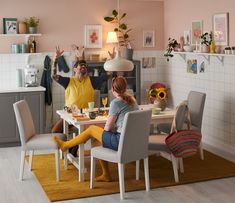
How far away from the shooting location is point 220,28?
6.83 meters

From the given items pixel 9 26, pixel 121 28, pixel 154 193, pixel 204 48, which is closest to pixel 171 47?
pixel 121 28

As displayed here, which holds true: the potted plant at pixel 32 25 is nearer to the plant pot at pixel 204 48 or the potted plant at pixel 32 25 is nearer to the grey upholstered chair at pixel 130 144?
the plant pot at pixel 204 48

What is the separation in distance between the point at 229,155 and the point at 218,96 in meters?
0.87

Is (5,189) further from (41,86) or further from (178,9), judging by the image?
(178,9)

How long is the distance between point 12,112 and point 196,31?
3.05m

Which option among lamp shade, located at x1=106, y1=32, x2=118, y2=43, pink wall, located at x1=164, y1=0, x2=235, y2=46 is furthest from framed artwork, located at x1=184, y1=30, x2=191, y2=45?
lamp shade, located at x1=106, y1=32, x2=118, y2=43

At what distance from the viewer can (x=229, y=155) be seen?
6727mm

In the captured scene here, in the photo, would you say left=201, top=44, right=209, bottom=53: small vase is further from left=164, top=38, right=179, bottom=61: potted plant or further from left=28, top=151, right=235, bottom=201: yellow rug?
left=28, top=151, right=235, bottom=201: yellow rug

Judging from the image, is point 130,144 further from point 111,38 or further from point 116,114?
point 111,38

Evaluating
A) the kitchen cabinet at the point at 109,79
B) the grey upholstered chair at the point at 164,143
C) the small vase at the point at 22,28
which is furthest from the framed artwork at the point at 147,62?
the grey upholstered chair at the point at 164,143

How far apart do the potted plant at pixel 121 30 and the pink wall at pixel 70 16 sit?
0.34ft

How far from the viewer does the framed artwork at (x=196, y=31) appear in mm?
7395

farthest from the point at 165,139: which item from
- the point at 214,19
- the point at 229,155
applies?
the point at 214,19

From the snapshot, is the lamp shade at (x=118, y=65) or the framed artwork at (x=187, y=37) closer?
the lamp shade at (x=118, y=65)
